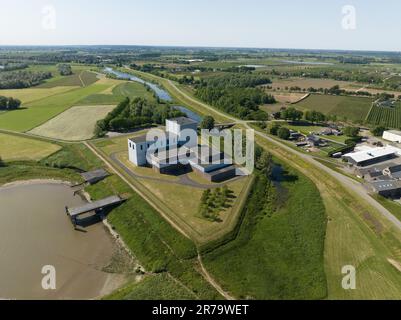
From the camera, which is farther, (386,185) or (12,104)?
(12,104)

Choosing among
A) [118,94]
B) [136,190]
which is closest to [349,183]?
[136,190]

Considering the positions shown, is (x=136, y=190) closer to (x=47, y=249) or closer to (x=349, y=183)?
(x=47, y=249)

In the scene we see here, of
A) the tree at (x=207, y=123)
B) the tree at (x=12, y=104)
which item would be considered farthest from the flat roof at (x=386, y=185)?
the tree at (x=12, y=104)

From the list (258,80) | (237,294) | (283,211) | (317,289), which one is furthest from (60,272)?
(258,80)

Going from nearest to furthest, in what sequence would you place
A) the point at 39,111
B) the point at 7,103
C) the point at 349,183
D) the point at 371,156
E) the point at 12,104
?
the point at 349,183
the point at 371,156
the point at 39,111
the point at 7,103
the point at 12,104

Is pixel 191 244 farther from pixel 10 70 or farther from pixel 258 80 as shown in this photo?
pixel 10 70

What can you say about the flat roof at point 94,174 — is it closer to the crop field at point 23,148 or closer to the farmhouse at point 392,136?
the crop field at point 23,148
